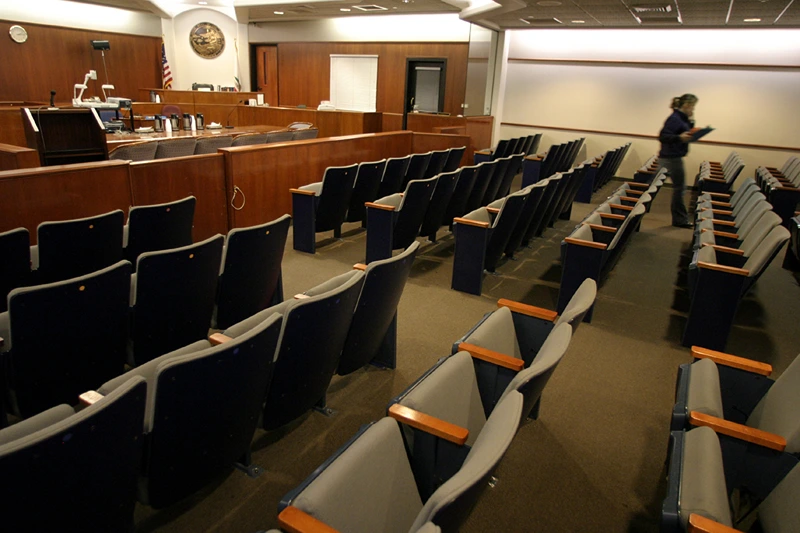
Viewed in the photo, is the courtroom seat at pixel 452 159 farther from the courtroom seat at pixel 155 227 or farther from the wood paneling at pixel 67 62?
the wood paneling at pixel 67 62

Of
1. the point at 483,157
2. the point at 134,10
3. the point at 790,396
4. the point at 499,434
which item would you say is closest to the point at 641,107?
the point at 483,157

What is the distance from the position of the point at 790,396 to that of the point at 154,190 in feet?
14.6

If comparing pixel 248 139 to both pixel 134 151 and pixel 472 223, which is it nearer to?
pixel 134 151

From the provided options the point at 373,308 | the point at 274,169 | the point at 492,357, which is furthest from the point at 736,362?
the point at 274,169

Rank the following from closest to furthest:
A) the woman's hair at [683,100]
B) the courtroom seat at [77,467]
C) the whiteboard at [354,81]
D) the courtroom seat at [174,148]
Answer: the courtroom seat at [77,467] < the courtroom seat at [174,148] < the woman's hair at [683,100] < the whiteboard at [354,81]

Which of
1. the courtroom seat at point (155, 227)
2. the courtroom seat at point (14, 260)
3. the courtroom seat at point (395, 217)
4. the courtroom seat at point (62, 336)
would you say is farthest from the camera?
the courtroom seat at point (395, 217)

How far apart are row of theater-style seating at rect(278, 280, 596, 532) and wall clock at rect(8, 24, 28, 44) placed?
1351cm

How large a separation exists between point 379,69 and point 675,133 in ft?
26.3

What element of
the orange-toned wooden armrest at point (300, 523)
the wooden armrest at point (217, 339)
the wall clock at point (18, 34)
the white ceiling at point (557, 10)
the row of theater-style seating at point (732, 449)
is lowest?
the row of theater-style seating at point (732, 449)

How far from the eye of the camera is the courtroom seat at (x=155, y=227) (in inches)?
128

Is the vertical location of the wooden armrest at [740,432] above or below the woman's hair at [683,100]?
below

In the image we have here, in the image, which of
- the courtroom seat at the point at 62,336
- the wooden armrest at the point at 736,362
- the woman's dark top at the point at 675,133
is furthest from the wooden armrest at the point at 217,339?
the woman's dark top at the point at 675,133

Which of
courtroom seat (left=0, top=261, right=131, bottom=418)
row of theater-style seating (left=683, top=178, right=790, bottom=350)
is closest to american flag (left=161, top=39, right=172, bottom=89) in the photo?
courtroom seat (left=0, top=261, right=131, bottom=418)

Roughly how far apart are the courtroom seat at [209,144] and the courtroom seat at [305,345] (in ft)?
14.8
